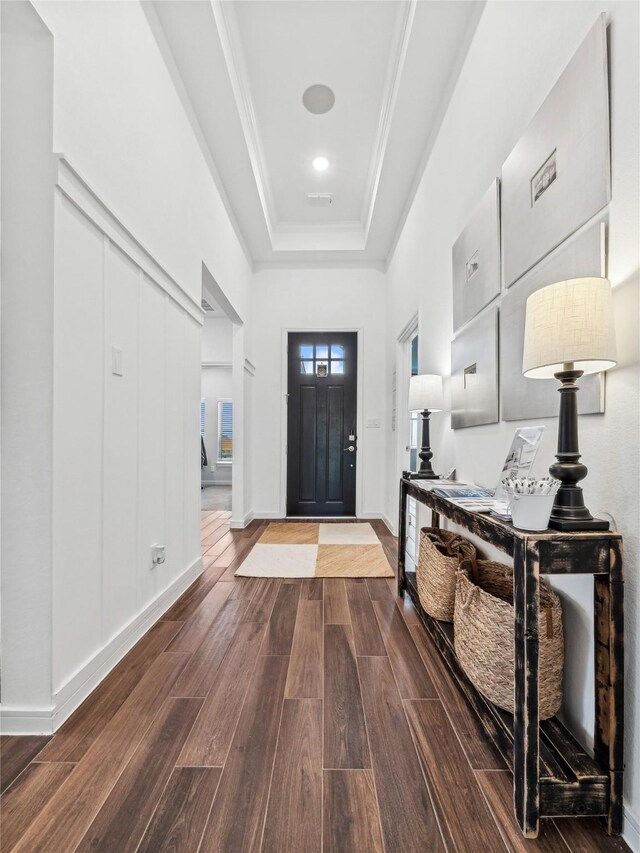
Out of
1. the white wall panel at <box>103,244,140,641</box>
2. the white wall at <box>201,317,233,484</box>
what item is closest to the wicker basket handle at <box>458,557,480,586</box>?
the white wall panel at <box>103,244,140,641</box>

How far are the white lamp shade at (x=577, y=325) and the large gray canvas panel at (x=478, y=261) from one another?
80 centimetres

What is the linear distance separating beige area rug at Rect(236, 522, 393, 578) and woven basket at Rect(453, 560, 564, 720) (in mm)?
1422

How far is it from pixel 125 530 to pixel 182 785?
98 cm

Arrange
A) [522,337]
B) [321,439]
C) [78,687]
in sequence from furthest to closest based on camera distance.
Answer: [321,439] < [522,337] < [78,687]

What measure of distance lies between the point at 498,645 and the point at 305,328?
13.5 ft

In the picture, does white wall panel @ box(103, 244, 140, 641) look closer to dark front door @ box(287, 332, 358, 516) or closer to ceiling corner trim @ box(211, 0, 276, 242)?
ceiling corner trim @ box(211, 0, 276, 242)

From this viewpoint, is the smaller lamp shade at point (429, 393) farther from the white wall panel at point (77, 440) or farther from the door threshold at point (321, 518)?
the door threshold at point (321, 518)

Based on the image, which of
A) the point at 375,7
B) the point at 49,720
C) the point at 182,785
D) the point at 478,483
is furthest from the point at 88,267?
the point at 375,7

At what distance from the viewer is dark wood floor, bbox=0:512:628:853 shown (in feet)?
3.22

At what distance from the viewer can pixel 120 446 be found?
5.82 feet

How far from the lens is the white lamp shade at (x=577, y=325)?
3.19ft

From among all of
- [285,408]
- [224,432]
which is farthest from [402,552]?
[224,432]

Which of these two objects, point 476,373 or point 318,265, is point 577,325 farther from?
point 318,265

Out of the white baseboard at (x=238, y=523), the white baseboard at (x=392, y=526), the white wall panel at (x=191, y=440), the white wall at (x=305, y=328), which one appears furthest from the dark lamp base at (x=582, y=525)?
the white wall at (x=305, y=328)
